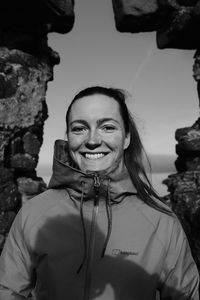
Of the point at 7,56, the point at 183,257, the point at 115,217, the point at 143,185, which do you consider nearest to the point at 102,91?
the point at 143,185

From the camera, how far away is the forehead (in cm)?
194

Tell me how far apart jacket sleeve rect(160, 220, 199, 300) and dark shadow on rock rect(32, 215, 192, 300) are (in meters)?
0.02

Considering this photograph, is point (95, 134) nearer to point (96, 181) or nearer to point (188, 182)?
point (96, 181)

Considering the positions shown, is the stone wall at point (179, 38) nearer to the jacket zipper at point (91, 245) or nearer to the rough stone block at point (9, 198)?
the rough stone block at point (9, 198)

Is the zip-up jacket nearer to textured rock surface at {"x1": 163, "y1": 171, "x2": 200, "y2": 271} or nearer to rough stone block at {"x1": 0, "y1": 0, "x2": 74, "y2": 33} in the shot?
textured rock surface at {"x1": 163, "y1": 171, "x2": 200, "y2": 271}

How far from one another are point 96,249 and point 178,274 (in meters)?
0.44

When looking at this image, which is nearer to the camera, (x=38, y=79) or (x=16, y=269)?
(x=16, y=269)

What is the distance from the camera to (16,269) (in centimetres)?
175

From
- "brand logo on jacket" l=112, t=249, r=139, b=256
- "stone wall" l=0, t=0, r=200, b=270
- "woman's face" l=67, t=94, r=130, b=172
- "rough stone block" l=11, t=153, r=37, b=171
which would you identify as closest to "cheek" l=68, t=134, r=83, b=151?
"woman's face" l=67, t=94, r=130, b=172

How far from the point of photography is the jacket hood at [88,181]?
5.98ft

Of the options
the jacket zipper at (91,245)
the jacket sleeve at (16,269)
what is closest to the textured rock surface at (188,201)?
the jacket zipper at (91,245)

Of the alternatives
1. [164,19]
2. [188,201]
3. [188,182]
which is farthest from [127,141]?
[164,19]

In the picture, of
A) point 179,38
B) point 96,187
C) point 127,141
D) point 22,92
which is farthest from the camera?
point 179,38

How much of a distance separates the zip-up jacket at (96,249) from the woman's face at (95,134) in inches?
4.9
